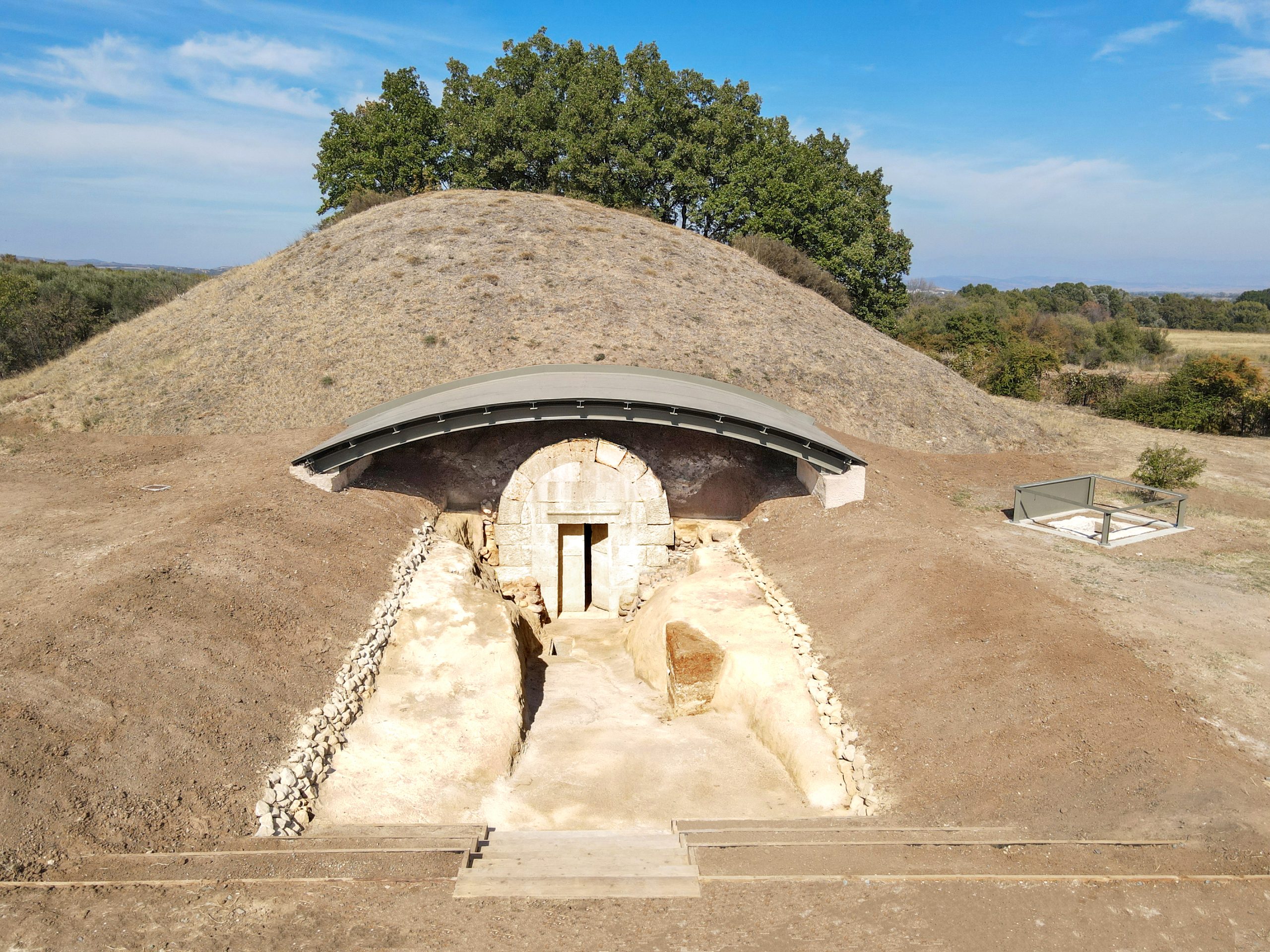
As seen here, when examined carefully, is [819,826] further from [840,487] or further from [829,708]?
[840,487]

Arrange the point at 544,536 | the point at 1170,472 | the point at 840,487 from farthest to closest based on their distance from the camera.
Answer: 1. the point at 1170,472
2. the point at 544,536
3. the point at 840,487

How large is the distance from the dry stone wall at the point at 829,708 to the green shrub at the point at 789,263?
78.4ft

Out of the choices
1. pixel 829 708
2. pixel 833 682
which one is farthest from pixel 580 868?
pixel 833 682

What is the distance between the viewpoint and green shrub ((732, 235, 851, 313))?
36.9 meters

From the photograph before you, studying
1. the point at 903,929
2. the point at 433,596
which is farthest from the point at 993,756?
the point at 433,596

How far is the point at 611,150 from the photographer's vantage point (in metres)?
38.8

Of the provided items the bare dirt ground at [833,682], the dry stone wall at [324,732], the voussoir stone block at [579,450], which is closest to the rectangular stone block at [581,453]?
the voussoir stone block at [579,450]

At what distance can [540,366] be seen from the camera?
70.7 ft

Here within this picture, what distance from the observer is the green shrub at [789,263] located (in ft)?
121

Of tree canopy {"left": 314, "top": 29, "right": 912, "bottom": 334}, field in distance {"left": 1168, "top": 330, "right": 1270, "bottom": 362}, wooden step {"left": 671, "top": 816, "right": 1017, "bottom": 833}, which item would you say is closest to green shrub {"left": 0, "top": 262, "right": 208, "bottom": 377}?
tree canopy {"left": 314, "top": 29, "right": 912, "bottom": 334}

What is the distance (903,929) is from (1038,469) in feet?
66.2

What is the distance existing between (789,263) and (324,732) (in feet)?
104

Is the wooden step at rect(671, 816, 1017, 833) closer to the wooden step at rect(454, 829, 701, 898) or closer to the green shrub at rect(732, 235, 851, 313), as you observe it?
the wooden step at rect(454, 829, 701, 898)

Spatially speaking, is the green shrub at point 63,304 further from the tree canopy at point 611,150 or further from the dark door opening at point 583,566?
the dark door opening at point 583,566
